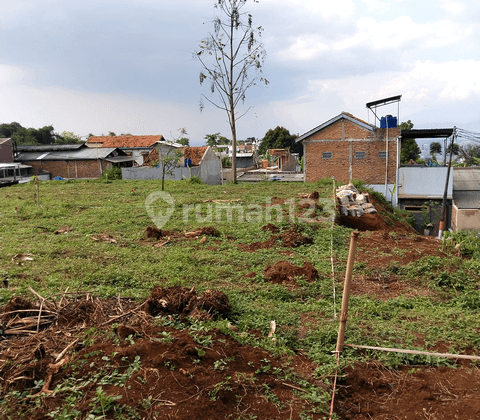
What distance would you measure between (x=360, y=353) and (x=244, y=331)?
1.36 m

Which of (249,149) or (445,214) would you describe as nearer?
(445,214)

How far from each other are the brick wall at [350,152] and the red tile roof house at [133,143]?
22.5 meters

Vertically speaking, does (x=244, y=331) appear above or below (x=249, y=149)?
below

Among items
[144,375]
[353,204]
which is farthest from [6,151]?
[144,375]

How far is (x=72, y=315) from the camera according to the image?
4.90 m

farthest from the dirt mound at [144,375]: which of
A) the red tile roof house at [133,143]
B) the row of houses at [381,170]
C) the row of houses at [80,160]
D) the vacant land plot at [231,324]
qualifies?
the red tile roof house at [133,143]

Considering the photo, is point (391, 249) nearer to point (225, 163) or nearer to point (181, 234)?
point (181, 234)

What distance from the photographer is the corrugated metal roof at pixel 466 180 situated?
2648 centimetres

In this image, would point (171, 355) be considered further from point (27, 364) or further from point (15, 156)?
point (15, 156)

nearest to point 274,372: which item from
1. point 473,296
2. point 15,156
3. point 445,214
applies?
point 473,296

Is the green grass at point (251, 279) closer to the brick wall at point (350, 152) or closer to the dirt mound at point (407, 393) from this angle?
Result: the dirt mound at point (407, 393)

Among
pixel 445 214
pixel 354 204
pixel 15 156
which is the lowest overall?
pixel 445 214

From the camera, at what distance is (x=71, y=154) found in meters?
38.3

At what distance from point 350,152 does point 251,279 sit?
1988 centimetres
